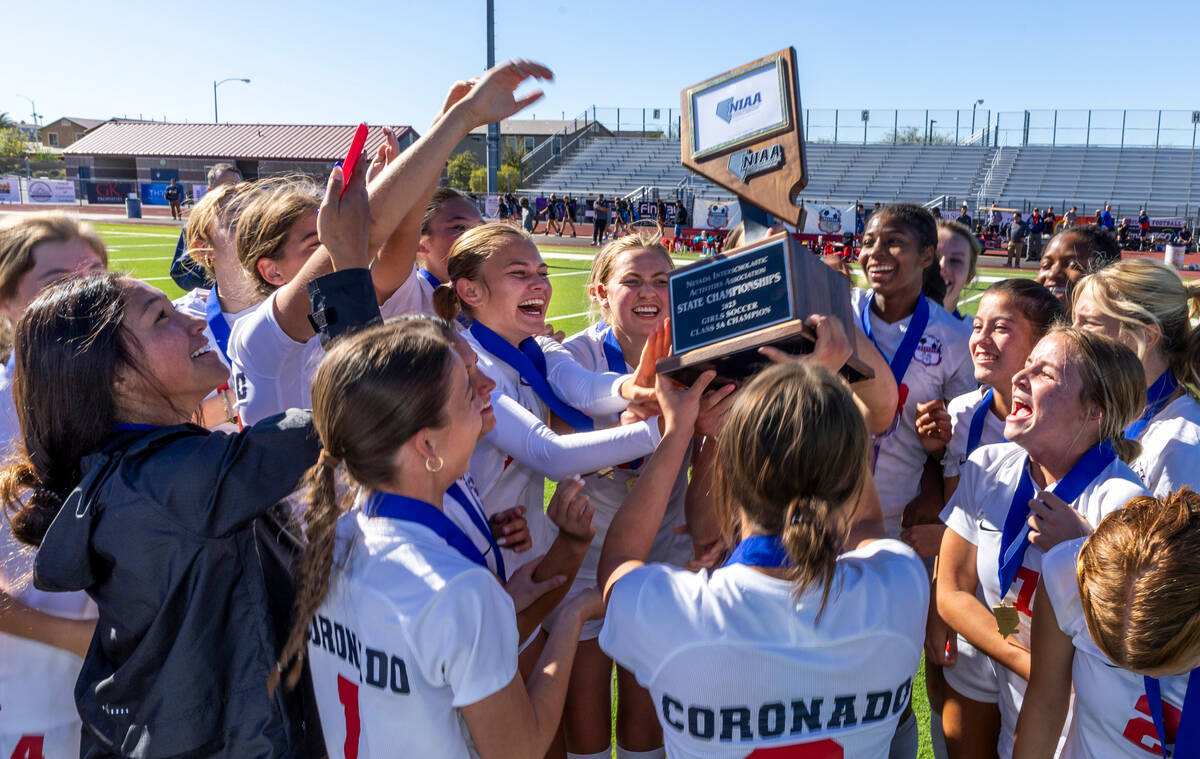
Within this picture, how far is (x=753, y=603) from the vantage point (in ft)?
5.25

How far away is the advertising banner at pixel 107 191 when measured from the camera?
43.0 meters

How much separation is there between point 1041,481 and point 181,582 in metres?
2.23

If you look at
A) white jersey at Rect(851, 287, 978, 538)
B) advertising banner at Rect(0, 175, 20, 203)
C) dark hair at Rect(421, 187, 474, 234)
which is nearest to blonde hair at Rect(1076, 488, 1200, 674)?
white jersey at Rect(851, 287, 978, 538)

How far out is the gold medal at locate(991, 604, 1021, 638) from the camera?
7.38 feet

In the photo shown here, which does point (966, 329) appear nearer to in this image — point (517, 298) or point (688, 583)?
point (517, 298)

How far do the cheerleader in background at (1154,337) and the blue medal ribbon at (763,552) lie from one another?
1658mm

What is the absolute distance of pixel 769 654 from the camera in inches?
62.4

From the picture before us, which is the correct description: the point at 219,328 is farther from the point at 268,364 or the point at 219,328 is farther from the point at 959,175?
the point at 959,175

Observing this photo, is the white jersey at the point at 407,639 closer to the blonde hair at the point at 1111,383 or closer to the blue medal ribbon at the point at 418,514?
the blue medal ribbon at the point at 418,514

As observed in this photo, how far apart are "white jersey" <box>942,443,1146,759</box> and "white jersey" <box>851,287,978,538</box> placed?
87cm

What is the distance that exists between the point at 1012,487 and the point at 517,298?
5.43 feet

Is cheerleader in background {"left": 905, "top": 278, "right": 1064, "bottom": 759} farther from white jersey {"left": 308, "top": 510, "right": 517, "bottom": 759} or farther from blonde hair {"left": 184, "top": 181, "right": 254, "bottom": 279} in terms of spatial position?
blonde hair {"left": 184, "top": 181, "right": 254, "bottom": 279}

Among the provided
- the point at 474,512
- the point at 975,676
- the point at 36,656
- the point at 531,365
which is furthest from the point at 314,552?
the point at 975,676

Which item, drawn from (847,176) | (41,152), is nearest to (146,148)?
(41,152)
